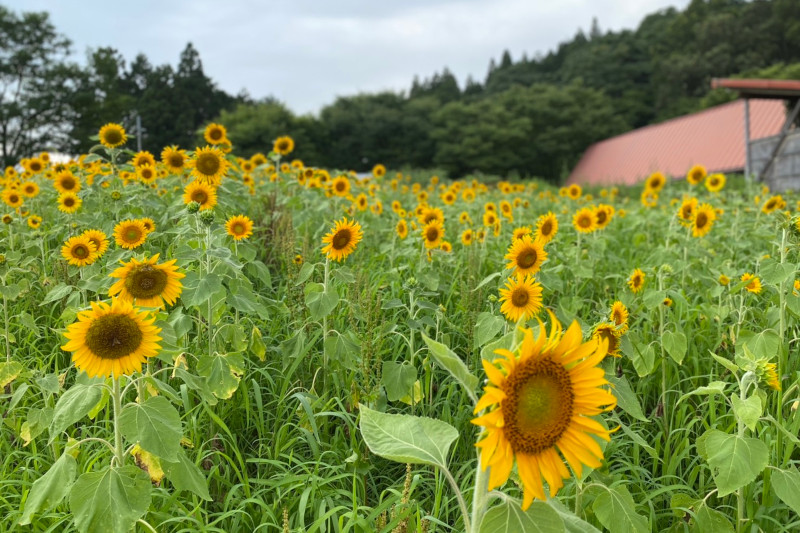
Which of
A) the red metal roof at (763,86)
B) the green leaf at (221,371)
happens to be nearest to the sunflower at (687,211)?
the green leaf at (221,371)

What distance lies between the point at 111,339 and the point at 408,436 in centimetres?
79

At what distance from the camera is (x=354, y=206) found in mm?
4957

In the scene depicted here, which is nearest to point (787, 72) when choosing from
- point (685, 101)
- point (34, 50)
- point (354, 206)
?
point (685, 101)

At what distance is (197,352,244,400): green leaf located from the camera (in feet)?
6.55

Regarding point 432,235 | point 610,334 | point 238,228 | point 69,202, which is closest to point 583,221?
point 432,235

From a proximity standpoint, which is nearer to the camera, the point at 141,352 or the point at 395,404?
the point at 141,352

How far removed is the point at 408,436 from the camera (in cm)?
124

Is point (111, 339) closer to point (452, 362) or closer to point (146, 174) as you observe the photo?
point (452, 362)

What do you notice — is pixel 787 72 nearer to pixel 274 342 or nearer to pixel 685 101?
pixel 685 101

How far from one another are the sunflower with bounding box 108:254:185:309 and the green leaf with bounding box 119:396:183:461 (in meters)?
0.41

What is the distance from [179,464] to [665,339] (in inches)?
73.6

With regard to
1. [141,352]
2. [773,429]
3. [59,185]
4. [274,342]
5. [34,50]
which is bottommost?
[773,429]

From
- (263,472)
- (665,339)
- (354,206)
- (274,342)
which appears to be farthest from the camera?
(354,206)

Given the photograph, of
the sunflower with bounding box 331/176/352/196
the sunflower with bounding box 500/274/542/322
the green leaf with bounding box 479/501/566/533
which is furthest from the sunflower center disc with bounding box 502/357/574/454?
the sunflower with bounding box 331/176/352/196
